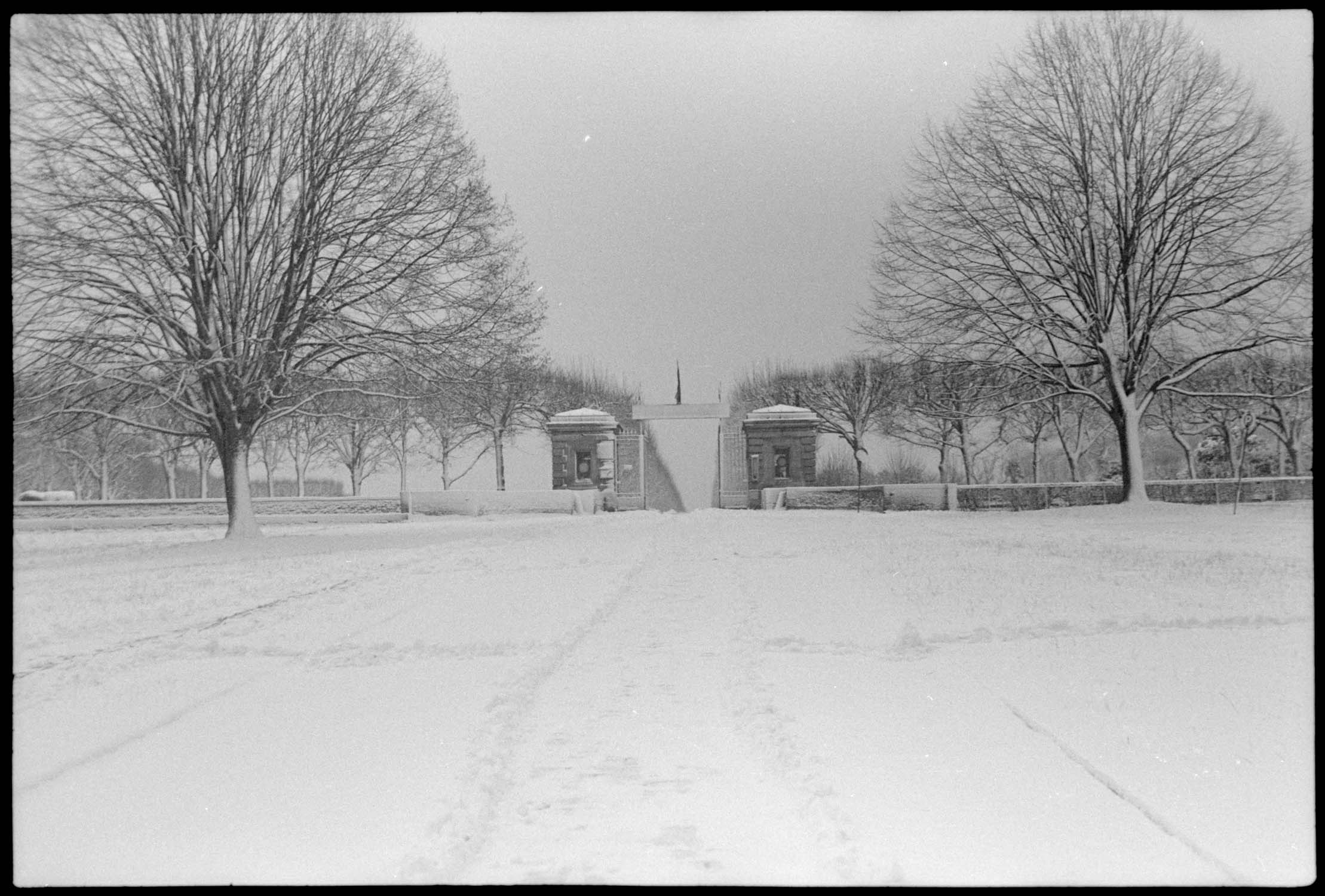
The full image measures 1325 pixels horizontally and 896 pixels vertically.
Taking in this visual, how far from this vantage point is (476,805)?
2398 mm

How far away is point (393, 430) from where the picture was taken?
5.25 m

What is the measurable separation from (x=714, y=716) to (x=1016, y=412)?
258 centimetres

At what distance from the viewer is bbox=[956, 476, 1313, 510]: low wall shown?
4.00 m

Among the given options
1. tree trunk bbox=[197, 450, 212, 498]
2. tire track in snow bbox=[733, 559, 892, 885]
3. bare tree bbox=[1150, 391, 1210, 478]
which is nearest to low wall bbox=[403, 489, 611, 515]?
tree trunk bbox=[197, 450, 212, 498]

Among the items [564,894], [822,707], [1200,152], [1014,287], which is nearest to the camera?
[564,894]

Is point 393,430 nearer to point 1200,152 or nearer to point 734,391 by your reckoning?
point 734,391

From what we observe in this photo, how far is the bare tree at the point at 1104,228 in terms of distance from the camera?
3838 mm

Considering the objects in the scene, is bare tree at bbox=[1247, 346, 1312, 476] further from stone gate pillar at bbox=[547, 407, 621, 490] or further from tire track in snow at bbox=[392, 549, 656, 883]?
tire track in snow at bbox=[392, 549, 656, 883]

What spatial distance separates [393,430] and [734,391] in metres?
2.41

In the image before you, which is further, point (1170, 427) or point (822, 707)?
point (1170, 427)

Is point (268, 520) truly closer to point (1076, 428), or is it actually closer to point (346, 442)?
point (346, 442)

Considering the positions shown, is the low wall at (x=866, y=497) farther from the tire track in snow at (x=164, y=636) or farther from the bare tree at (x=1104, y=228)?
the tire track in snow at (x=164, y=636)

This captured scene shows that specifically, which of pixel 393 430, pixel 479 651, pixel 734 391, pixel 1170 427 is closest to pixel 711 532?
pixel 734 391

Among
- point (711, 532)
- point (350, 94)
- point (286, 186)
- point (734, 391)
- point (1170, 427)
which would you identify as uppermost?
point (350, 94)
